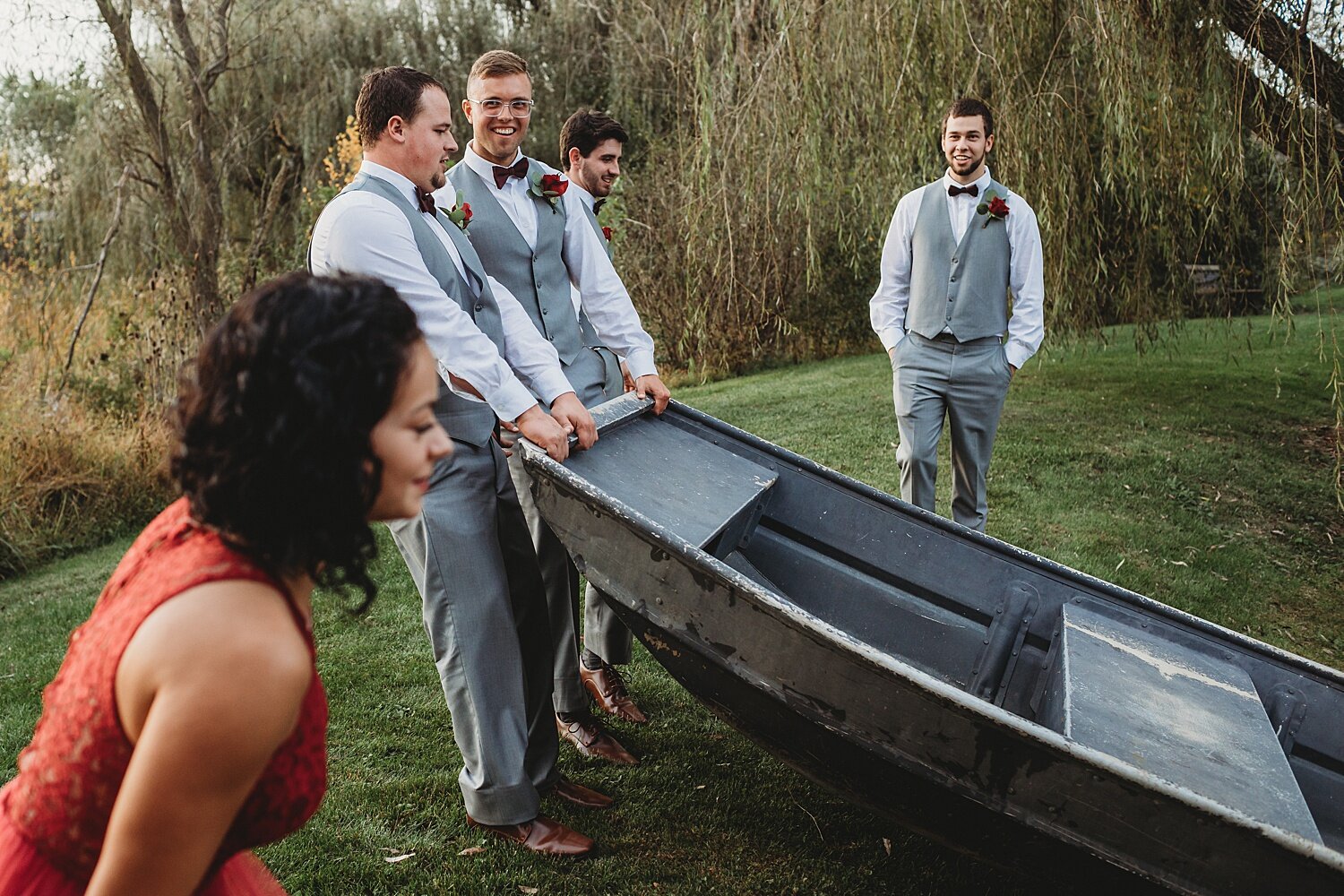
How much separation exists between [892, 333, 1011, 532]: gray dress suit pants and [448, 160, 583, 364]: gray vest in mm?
1630

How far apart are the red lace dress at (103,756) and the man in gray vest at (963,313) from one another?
365cm

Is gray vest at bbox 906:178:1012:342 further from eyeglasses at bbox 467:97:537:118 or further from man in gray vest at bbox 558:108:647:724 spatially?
eyeglasses at bbox 467:97:537:118

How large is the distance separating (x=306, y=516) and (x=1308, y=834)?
6.60 ft

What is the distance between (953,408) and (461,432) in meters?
2.50

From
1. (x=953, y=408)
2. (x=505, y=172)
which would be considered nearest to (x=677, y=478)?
(x=505, y=172)

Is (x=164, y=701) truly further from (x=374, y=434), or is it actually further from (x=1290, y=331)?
(x=1290, y=331)

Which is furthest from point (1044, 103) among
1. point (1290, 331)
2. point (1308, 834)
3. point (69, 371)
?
point (69, 371)

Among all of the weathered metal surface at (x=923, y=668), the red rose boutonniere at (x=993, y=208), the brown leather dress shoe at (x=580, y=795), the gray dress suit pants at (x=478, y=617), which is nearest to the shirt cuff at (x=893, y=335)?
the red rose boutonniere at (x=993, y=208)

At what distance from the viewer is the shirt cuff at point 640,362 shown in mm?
3447

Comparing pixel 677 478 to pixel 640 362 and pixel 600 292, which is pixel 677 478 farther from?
pixel 600 292

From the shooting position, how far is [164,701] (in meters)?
0.94

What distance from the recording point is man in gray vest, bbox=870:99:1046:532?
434 cm

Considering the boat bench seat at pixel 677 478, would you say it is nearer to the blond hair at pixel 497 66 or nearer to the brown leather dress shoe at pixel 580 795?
the brown leather dress shoe at pixel 580 795

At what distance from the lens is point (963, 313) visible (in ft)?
14.2
